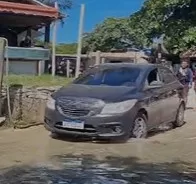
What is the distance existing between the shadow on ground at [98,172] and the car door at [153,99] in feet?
7.92

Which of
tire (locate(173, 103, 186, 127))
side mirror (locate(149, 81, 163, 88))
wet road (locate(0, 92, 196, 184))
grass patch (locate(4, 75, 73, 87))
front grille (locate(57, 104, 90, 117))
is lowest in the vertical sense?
wet road (locate(0, 92, 196, 184))

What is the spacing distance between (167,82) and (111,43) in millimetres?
35005

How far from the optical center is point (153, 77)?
12.1 metres

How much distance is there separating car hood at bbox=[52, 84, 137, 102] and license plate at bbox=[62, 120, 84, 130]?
1.88 feet

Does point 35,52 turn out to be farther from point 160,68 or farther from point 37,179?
point 37,179

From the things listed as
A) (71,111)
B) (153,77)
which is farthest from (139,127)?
(153,77)

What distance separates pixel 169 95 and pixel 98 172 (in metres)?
4.92

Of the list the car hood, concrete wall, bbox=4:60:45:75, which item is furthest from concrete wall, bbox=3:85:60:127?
concrete wall, bbox=4:60:45:75

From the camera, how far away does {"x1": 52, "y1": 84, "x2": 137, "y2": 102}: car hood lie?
10625mm

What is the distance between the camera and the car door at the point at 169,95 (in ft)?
40.1

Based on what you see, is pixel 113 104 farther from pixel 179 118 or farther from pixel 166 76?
pixel 179 118

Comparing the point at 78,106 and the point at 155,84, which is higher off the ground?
the point at 155,84

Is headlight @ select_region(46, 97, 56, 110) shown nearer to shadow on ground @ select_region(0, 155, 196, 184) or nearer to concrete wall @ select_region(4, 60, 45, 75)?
shadow on ground @ select_region(0, 155, 196, 184)

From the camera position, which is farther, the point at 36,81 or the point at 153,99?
the point at 36,81
